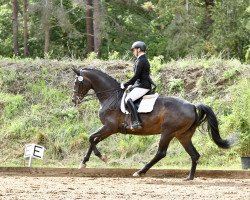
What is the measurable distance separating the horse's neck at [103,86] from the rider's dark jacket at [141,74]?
0.62m

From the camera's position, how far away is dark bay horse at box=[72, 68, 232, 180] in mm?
13479

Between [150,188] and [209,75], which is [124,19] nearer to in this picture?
[209,75]

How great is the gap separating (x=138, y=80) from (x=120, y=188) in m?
3.16

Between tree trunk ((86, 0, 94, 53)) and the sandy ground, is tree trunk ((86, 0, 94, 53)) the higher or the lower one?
the higher one

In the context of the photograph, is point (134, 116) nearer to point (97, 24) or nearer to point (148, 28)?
point (97, 24)

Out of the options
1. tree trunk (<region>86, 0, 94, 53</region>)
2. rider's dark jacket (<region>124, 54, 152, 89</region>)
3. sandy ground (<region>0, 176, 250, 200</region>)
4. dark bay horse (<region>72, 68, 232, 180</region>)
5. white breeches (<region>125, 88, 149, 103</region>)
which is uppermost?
tree trunk (<region>86, 0, 94, 53</region>)

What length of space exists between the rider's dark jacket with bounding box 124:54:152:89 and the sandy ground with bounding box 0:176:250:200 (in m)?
1.91

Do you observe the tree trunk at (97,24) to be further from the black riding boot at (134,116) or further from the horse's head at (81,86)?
the black riding boot at (134,116)

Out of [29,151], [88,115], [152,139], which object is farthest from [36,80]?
[29,151]

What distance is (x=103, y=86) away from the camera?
14320 millimetres

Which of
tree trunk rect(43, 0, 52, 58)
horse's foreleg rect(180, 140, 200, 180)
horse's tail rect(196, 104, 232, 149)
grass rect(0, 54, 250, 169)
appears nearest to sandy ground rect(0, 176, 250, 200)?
horse's foreleg rect(180, 140, 200, 180)

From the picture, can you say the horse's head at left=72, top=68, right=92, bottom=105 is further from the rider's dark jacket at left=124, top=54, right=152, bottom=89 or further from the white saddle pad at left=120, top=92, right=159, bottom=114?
the white saddle pad at left=120, top=92, right=159, bottom=114

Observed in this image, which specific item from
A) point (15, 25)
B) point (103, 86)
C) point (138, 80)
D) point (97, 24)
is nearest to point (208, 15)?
point (97, 24)

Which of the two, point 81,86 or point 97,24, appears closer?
point 81,86
